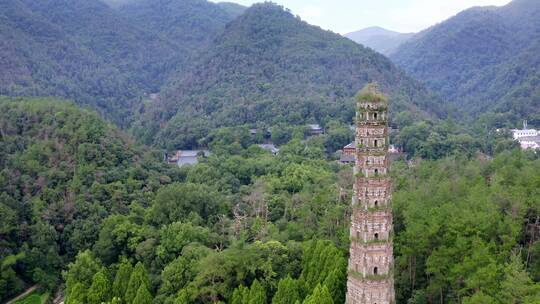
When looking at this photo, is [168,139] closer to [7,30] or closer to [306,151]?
[306,151]

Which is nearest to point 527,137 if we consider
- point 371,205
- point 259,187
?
point 259,187

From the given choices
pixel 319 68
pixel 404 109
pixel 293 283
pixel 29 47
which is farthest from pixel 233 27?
pixel 293 283

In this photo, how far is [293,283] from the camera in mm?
35438

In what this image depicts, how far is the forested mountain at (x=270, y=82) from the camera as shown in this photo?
114000mm

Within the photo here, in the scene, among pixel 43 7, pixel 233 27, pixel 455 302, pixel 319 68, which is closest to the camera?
pixel 455 302

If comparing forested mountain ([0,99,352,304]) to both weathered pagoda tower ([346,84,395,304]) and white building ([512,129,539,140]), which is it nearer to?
weathered pagoda tower ([346,84,395,304])

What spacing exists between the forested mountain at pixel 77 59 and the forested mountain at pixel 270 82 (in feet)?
72.8

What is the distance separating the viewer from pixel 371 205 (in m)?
29.5

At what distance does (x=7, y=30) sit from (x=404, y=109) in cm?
10484

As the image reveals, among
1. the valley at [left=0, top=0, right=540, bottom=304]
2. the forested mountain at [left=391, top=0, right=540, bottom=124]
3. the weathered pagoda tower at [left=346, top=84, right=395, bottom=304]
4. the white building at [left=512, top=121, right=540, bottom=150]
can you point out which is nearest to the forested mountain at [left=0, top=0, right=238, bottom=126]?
the valley at [left=0, top=0, right=540, bottom=304]

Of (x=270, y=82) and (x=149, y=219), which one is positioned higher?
(x=270, y=82)

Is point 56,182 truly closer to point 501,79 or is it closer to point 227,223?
point 227,223

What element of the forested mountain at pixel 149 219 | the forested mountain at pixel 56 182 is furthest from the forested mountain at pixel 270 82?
the forested mountain at pixel 149 219

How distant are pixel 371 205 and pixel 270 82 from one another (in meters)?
106
